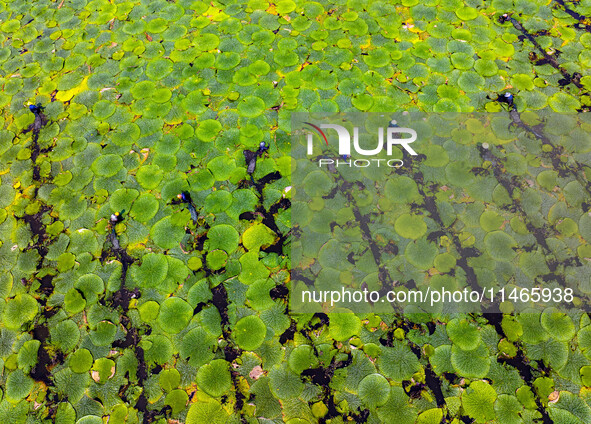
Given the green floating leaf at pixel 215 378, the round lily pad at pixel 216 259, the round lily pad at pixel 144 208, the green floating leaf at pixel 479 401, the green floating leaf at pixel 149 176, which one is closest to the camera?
the green floating leaf at pixel 479 401

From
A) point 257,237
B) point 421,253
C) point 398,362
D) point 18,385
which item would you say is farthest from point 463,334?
point 18,385

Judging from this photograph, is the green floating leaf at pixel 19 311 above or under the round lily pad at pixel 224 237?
under

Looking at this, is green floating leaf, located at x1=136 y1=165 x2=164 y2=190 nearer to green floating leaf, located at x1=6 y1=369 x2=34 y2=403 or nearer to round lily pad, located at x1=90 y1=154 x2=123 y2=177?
round lily pad, located at x1=90 y1=154 x2=123 y2=177

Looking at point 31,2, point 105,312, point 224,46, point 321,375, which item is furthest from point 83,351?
point 31,2

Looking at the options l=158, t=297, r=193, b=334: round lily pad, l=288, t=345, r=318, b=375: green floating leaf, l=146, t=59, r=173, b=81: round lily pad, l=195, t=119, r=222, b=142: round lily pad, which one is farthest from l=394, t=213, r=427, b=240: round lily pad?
l=146, t=59, r=173, b=81: round lily pad

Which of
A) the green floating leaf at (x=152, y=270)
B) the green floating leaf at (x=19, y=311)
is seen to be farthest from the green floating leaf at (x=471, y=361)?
the green floating leaf at (x=19, y=311)

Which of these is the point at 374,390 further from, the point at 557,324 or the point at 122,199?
the point at 122,199

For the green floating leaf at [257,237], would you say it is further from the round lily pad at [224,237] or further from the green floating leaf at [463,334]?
the green floating leaf at [463,334]

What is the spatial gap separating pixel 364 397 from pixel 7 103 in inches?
201

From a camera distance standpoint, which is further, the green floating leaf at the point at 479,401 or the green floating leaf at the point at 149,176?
the green floating leaf at the point at 149,176

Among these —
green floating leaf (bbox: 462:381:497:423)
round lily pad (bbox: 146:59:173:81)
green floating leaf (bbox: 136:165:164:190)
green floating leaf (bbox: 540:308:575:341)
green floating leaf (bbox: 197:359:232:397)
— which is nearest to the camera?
green floating leaf (bbox: 462:381:497:423)

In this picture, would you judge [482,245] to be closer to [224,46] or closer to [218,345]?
[218,345]

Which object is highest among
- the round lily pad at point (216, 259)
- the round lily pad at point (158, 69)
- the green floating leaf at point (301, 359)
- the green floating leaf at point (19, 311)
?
the round lily pad at point (158, 69)

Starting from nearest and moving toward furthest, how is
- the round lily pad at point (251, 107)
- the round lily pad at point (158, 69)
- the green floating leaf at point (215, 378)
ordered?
1. the green floating leaf at point (215, 378)
2. the round lily pad at point (251, 107)
3. the round lily pad at point (158, 69)
